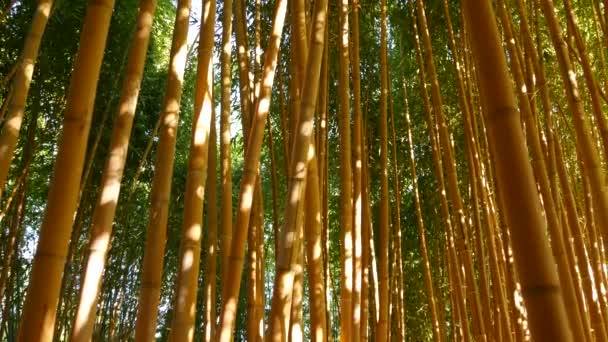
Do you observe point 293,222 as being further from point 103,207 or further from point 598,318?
point 598,318

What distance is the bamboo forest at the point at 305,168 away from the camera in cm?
141

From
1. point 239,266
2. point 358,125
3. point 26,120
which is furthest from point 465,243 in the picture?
point 26,120

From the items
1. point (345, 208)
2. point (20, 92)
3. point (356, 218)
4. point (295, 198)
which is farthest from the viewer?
point (356, 218)

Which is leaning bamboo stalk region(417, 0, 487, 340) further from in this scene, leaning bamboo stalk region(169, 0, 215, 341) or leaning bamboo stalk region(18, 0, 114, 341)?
leaning bamboo stalk region(18, 0, 114, 341)

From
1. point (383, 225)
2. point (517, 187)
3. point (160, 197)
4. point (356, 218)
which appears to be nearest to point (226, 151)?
point (356, 218)

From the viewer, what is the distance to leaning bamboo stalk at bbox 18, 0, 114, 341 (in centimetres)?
136

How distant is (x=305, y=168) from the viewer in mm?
1936

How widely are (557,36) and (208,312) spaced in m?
2.04

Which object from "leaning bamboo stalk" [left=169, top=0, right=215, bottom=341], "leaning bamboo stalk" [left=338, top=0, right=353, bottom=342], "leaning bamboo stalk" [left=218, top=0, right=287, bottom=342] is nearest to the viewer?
"leaning bamboo stalk" [left=169, top=0, right=215, bottom=341]

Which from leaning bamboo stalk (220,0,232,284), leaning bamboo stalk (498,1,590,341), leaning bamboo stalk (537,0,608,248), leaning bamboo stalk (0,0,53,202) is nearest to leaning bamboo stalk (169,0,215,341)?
leaning bamboo stalk (220,0,232,284)

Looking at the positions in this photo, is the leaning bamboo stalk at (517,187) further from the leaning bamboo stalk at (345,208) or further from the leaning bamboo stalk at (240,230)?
the leaning bamboo stalk at (345,208)

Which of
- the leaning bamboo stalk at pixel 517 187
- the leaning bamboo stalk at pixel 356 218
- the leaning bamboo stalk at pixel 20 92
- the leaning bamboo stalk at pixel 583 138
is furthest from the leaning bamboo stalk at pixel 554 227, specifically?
the leaning bamboo stalk at pixel 20 92

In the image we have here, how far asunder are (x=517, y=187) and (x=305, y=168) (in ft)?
3.33

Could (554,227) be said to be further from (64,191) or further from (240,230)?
(64,191)
